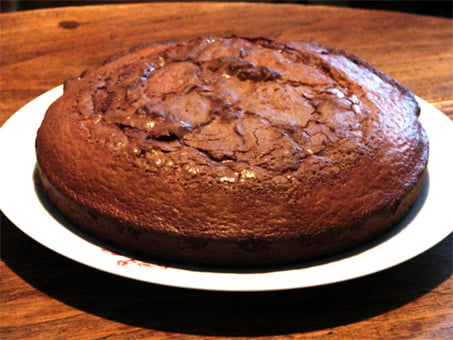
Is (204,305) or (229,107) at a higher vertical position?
(229,107)

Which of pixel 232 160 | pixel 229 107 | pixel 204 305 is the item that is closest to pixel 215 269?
pixel 204 305

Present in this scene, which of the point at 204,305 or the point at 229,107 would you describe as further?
the point at 229,107

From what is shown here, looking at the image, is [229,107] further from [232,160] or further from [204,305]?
[204,305]

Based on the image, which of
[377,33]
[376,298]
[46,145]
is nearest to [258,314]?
[376,298]

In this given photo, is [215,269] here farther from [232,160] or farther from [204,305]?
[232,160]

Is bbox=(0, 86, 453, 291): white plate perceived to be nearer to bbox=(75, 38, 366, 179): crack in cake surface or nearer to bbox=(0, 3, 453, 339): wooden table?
bbox=(0, 3, 453, 339): wooden table

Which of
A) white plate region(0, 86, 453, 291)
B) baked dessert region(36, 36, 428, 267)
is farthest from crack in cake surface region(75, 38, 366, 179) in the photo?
white plate region(0, 86, 453, 291)

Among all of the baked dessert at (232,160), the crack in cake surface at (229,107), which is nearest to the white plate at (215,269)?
the baked dessert at (232,160)
